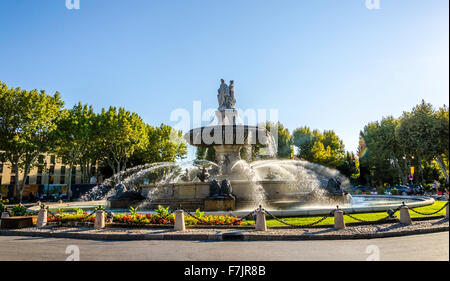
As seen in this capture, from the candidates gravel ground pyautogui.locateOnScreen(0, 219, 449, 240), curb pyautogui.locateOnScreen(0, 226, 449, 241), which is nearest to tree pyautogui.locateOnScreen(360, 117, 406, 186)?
gravel ground pyautogui.locateOnScreen(0, 219, 449, 240)

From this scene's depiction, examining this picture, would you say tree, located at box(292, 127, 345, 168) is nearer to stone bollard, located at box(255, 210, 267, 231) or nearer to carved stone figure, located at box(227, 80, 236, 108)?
carved stone figure, located at box(227, 80, 236, 108)

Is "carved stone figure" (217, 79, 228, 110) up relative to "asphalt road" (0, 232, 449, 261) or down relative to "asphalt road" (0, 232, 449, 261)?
up

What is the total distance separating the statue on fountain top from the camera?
20828 mm

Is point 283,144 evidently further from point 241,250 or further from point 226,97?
point 241,250

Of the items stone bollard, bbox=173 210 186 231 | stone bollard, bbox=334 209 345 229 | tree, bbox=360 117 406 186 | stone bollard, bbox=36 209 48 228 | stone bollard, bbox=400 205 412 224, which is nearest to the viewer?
stone bollard, bbox=334 209 345 229

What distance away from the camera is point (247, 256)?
623 cm

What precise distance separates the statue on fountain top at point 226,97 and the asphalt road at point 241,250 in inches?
545

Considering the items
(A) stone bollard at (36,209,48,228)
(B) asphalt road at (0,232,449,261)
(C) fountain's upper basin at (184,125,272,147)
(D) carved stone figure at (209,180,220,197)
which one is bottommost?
(A) stone bollard at (36,209,48,228)

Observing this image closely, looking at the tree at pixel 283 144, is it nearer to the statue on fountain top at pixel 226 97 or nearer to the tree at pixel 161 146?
the tree at pixel 161 146

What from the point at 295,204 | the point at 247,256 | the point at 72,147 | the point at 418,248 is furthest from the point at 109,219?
the point at 72,147

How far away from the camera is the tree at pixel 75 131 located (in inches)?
1316

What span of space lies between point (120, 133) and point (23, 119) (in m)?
10.9

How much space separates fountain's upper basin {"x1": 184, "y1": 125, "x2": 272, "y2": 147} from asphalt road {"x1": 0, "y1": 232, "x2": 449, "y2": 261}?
10496 mm
